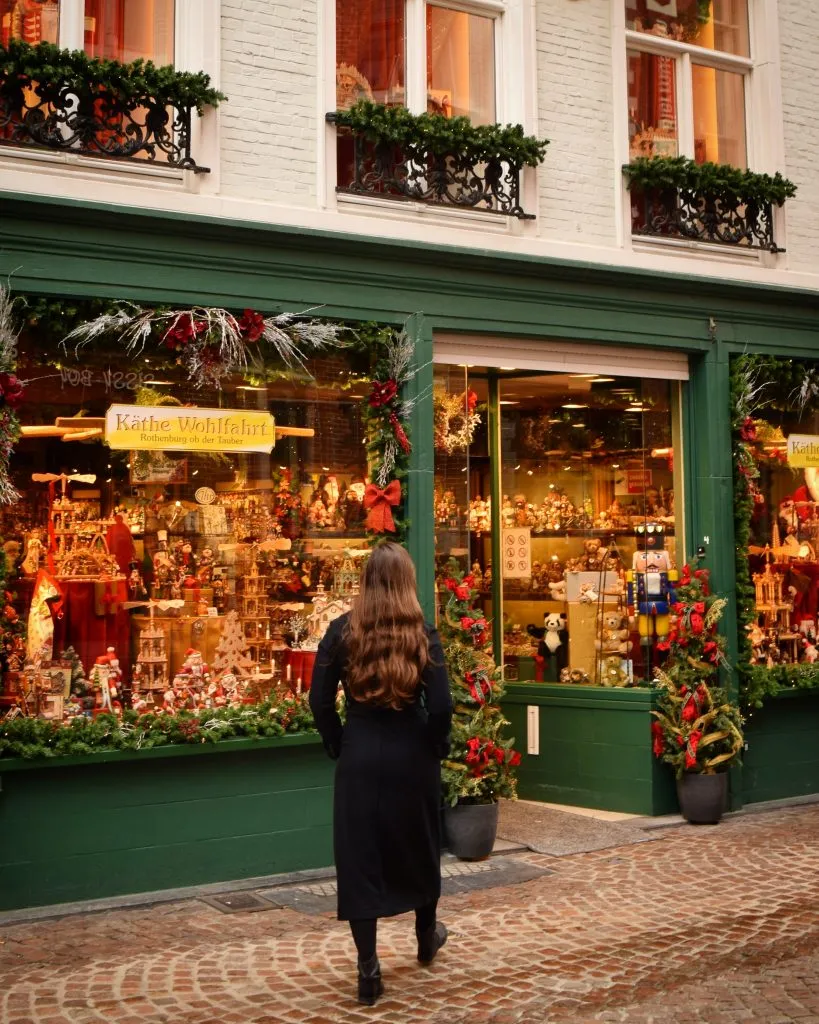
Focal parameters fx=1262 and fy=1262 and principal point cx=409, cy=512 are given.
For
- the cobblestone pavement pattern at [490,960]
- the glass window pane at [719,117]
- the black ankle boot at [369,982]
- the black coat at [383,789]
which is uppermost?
the glass window pane at [719,117]

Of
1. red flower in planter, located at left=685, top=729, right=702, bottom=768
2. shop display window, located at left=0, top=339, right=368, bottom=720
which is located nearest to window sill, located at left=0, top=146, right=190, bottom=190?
shop display window, located at left=0, top=339, right=368, bottom=720

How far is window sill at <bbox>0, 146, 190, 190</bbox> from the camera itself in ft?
25.1

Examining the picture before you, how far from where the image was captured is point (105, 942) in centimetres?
670

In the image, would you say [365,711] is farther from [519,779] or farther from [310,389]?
[519,779]

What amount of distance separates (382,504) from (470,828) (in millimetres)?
2276

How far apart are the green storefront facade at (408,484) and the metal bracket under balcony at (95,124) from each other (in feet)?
1.63

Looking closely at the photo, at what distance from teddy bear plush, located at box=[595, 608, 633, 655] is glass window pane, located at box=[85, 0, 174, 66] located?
216 inches

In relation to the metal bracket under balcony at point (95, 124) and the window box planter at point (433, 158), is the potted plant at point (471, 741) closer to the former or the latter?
the window box planter at point (433, 158)

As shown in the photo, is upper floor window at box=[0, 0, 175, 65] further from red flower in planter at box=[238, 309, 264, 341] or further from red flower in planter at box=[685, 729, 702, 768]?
red flower in planter at box=[685, 729, 702, 768]

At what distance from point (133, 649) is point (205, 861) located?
4.64 ft

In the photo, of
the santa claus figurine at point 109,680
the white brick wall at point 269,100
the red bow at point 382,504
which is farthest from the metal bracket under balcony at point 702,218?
the santa claus figurine at point 109,680

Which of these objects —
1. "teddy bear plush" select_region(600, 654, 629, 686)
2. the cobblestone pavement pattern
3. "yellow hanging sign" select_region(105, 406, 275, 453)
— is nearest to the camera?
the cobblestone pavement pattern

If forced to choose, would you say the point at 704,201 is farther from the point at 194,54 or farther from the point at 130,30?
the point at 130,30

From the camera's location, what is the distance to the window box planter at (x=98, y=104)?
7.60m
